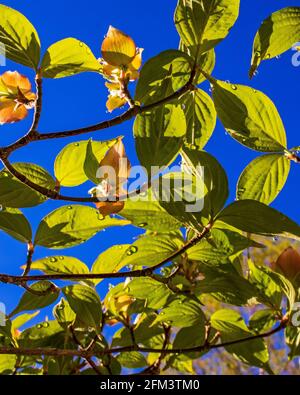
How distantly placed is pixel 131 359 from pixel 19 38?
0.59 meters

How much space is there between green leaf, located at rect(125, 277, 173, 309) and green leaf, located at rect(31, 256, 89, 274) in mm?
84

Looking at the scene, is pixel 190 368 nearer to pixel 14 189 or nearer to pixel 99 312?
pixel 99 312

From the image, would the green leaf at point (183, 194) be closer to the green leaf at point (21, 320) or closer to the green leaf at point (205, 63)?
the green leaf at point (205, 63)

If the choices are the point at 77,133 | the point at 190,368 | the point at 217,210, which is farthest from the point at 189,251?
the point at 190,368

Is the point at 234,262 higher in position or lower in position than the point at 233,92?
lower

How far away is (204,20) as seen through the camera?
0.49m

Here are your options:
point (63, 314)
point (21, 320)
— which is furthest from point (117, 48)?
point (21, 320)

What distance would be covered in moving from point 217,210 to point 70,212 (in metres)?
0.18

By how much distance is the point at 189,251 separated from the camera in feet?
1.91

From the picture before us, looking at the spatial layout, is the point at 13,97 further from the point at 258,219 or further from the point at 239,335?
the point at 239,335

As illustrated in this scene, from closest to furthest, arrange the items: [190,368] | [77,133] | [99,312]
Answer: [77,133] → [99,312] → [190,368]

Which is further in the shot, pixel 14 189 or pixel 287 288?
pixel 287 288

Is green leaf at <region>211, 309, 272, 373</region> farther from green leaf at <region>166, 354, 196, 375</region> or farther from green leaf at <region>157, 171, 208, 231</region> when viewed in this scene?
green leaf at <region>157, 171, 208, 231</region>
